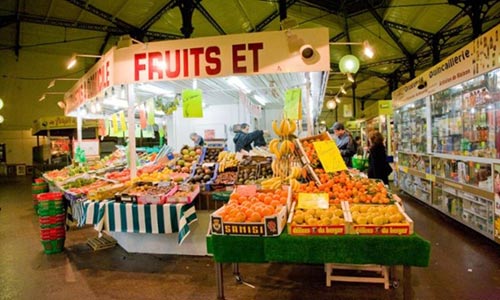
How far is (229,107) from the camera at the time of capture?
1140cm

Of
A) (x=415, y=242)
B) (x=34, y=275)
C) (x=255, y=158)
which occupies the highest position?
(x=255, y=158)

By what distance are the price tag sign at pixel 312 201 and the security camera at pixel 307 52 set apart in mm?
1791

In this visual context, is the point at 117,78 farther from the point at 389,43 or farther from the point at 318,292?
the point at 389,43


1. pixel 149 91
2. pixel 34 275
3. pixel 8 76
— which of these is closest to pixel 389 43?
pixel 149 91

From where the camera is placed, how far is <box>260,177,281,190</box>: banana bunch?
3.72 metres

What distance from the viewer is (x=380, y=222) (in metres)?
2.63

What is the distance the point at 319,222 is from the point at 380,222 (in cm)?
47

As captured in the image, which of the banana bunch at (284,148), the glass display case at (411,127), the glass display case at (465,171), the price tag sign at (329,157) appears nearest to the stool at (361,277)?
the price tag sign at (329,157)

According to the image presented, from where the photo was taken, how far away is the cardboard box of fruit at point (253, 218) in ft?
8.84

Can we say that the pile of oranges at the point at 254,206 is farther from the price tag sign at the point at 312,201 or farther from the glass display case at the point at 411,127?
the glass display case at the point at 411,127

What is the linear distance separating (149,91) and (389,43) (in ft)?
33.9

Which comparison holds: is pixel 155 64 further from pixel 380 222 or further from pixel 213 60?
pixel 380 222

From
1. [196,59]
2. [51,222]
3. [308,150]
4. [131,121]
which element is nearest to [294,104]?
[308,150]

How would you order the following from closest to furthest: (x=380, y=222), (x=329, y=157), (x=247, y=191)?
(x=380, y=222) → (x=247, y=191) → (x=329, y=157)
